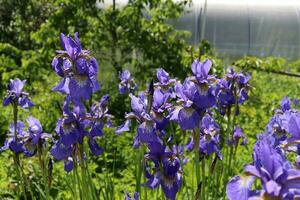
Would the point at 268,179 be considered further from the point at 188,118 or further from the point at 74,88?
the point at 74,88

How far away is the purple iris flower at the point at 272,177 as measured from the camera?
1026mm

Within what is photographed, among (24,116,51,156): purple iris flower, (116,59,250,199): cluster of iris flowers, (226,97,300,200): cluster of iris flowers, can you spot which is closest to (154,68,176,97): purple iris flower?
(116,59,250,199): cluster of iris flowers

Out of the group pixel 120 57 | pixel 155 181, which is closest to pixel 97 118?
pixel 155 181

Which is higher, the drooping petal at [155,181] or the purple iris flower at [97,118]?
the purple iris flower at [97,118]

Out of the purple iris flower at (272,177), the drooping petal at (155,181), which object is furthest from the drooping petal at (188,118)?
the purple iris flower at (272,177)

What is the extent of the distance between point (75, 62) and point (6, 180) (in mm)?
2386

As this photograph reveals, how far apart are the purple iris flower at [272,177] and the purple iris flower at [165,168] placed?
78 cm

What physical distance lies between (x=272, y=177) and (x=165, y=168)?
0.89 m

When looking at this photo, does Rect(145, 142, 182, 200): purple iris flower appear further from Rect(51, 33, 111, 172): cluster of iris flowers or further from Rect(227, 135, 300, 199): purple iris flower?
Rect(227, 135, 300, 199): purple iris flower

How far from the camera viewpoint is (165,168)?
1929 mm

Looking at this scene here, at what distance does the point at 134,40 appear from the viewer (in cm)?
620

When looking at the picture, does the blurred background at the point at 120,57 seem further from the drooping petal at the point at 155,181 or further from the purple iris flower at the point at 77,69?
the purple iris flower at the point at 77,69

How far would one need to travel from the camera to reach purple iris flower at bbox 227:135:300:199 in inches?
40.4

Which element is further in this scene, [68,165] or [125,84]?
[125,84]
